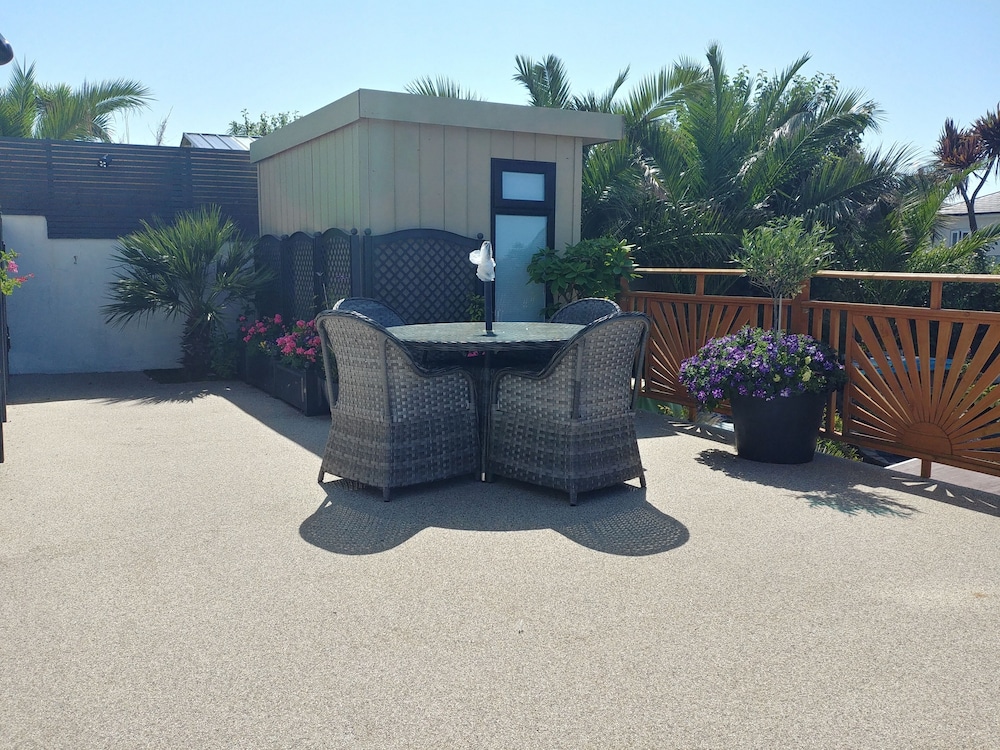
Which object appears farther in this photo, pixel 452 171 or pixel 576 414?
pixel 452 171

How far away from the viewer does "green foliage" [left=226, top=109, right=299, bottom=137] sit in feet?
106

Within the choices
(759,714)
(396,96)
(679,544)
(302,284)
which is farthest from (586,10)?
(759,714)

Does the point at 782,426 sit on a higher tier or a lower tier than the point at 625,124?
lower

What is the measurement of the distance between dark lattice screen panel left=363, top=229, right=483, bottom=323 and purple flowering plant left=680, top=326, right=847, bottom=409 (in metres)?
2.48

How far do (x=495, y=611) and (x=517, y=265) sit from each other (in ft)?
16.2

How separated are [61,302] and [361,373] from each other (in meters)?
6.38

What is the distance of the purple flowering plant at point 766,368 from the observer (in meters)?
4.84

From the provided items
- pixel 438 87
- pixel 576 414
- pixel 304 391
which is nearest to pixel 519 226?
pixel 304 391

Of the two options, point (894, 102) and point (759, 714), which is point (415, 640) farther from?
point (894, 102)

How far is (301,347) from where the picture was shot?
6934mm

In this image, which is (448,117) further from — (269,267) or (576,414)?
(576,414)

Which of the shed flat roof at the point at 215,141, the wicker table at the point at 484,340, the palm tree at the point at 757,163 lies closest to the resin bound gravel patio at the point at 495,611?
the wicker table at the point at 484,340

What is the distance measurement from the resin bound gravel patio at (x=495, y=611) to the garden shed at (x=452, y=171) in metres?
2.82

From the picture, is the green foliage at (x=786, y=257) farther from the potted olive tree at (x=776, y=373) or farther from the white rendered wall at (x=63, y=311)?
the white rendered wall at (x=63, y=311)
